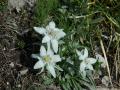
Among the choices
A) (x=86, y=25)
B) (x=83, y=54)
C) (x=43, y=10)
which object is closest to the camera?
(x=83, y=54)

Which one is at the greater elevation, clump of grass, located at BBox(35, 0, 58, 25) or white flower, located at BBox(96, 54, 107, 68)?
clump of grass, located at BBox(35, 0, 58, 25)

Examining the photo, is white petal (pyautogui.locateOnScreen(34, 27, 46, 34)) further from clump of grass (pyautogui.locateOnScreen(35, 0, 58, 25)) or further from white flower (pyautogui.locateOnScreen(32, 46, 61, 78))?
clump of grass (pyautogui.locateOnScreen(35, 0, 58, 25))

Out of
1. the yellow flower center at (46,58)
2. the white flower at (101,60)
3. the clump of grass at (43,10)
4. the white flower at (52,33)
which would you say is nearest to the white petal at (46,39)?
the white flower at (52,33)

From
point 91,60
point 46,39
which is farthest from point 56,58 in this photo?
point 91,60

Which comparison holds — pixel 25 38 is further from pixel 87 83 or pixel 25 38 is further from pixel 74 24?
pixel 87 83

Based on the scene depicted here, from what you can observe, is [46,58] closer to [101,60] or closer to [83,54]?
[83,54]

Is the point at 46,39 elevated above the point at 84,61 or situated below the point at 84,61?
above

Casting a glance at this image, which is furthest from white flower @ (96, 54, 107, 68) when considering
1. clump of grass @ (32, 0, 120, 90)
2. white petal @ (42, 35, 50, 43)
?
white petal @ (42, 35, 50, 43)

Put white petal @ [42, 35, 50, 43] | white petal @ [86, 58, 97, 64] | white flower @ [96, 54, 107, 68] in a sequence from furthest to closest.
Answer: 1. white flower @ [96, 54, 107, 68]
2. white petal @ [86, 58, 97, 64]
3. white petal @ [42, 35, 50, 43]
